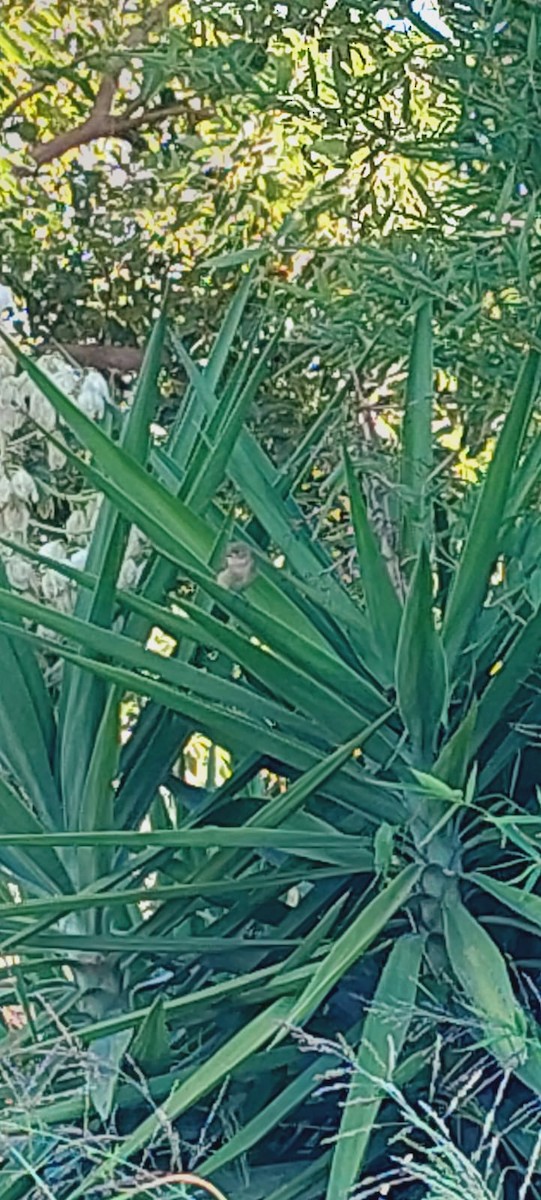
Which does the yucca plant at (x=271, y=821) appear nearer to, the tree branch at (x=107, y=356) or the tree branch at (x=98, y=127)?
the tree branch at (x=107, y=356)

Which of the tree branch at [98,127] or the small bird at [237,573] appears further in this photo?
the tree branch at [98,127]

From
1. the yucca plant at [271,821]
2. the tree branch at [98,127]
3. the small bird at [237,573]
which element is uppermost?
the tree branch at [98,127]

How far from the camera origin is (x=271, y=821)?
1042mm

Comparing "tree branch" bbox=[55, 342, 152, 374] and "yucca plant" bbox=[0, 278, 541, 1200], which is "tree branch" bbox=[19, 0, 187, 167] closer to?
"tree branch" bbox=[55, 342, 152, 374]

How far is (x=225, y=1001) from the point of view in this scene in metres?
1.07

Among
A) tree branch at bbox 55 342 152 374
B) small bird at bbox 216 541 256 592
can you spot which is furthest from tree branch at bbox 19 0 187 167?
small bird at bbox 216 541 256 592

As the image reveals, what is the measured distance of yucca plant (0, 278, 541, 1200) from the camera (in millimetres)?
987

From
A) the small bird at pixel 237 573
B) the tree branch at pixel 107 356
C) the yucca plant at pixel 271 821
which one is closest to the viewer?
the yucca plant at pixel 271 821

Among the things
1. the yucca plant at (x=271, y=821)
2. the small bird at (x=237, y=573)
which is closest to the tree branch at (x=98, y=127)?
the yucca plant at (x=271, y=821)

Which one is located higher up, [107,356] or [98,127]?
[98,127]

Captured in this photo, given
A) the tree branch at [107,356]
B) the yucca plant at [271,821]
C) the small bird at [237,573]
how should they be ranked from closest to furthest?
1. the yucca plant at [271,821]
2. the small bird at [237,573]
3. the tree branch at [107,356]

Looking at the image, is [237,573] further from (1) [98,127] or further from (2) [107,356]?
(1) [98,127]

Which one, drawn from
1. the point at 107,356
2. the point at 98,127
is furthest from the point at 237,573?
the point at 98,127

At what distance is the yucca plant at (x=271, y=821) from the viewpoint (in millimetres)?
987
